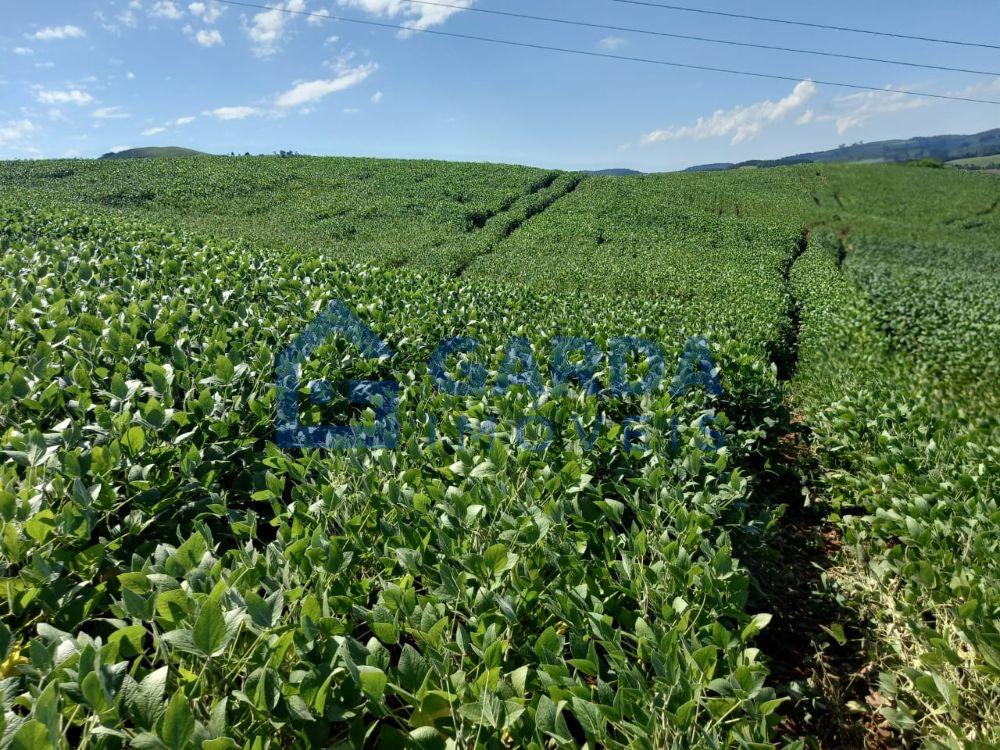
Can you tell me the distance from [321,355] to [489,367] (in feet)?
4.65

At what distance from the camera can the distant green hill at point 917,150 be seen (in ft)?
456

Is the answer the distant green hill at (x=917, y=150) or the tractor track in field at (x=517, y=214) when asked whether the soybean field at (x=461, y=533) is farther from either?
the distant green hill at (x=917, y=150)

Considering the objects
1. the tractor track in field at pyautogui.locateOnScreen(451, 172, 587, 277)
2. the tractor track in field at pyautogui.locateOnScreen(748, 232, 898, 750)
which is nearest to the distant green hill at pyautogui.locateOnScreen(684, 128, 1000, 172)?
the tractor track in field at pyautogui.locateOnScreen(451, 172, 587, 277)

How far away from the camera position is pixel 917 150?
6324 inches

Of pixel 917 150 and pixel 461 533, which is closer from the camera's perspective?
pixel 461 533

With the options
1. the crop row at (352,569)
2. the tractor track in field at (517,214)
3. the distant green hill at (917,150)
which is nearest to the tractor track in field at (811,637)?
the crop row at (352,569)

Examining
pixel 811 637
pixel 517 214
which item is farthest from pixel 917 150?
pixel 811 637

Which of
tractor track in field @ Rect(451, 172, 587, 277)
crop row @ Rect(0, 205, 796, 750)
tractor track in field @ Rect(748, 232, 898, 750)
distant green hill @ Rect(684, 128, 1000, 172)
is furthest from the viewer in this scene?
distant green hill @ Rect(684, 128, 1000, 172)

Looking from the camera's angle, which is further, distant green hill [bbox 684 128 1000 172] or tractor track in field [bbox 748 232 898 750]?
distant green hill [bbox 684 128 1000 172]

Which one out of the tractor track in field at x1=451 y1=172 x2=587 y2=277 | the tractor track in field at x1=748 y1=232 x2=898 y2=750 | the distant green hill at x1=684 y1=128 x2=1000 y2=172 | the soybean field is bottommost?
the tractor track in field at x1=748 y1=232 x2=898 y2=750

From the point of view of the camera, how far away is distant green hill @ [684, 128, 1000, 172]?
13888cm

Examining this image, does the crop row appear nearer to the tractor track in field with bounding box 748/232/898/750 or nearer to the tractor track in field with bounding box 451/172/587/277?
the tractor track in field with bounding box 748/232/898/750

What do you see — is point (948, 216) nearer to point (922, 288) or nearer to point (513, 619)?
point (922, 288)

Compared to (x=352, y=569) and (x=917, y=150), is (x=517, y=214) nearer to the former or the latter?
(x=352, y=569)
